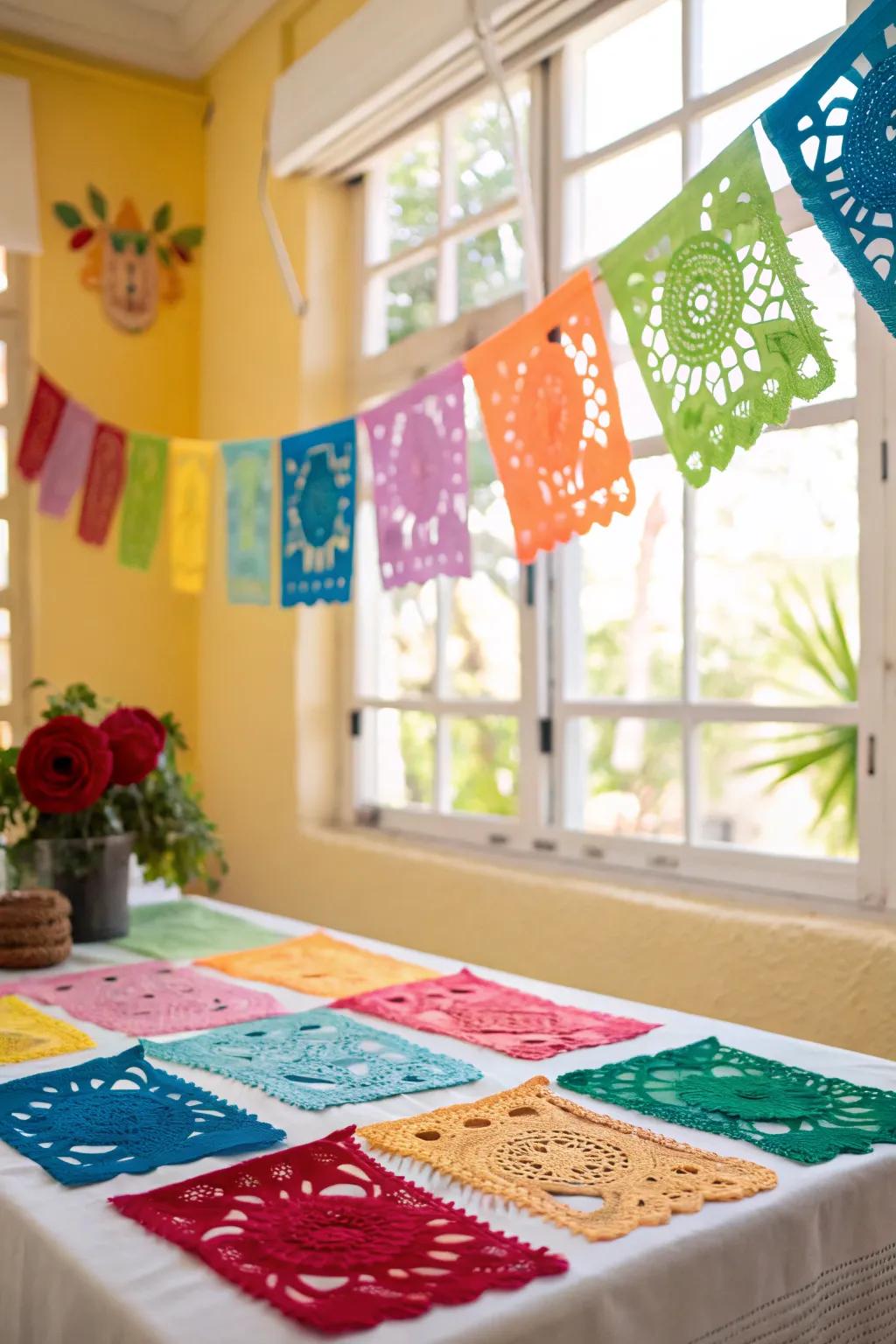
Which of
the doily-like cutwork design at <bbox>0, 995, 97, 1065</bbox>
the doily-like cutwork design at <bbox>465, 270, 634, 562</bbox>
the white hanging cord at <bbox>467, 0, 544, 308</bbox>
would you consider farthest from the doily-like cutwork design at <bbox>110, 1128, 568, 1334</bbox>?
the white hanging cord at <bbox>467, 0, 544, 308</bbox>

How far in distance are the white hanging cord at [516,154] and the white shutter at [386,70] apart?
0.07 feet

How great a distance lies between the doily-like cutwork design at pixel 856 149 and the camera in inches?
46.1

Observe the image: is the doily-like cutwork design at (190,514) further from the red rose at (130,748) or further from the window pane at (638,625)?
the window pane at (638,625)

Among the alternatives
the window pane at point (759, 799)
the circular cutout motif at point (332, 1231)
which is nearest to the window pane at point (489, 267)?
the circular cutout motif at point (332, 1231)

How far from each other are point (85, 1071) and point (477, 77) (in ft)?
6.95

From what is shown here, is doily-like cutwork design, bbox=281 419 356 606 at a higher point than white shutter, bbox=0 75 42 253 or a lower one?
lower

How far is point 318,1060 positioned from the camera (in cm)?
118

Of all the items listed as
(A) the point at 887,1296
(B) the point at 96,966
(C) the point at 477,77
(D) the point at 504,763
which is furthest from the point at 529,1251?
(D) the point at 504,763

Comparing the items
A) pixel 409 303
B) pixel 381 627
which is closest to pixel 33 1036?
pixel 381 627

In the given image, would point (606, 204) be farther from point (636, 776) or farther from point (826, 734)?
point (636, 776)

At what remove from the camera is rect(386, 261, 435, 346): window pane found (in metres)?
2.93

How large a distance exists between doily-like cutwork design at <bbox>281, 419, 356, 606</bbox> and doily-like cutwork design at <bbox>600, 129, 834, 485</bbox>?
2.82ft

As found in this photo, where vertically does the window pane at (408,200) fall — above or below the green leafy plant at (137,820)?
above

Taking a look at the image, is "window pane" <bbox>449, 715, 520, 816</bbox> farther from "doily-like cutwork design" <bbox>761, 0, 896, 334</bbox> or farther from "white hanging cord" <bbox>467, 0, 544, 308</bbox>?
"doily-like cutwork design" <bbox>761, 0, 896, 334</bbox>
